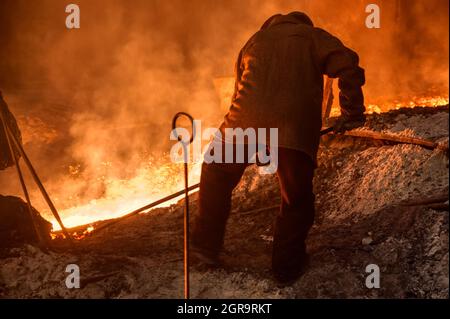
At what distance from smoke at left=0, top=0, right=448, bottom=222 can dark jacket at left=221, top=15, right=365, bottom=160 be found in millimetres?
6750

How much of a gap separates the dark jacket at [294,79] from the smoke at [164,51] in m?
6.75

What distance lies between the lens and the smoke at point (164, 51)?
1136cm

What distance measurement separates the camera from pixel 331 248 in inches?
140

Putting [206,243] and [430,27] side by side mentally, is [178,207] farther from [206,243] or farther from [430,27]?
[430,27]

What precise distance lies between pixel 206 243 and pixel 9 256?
5.97 feet

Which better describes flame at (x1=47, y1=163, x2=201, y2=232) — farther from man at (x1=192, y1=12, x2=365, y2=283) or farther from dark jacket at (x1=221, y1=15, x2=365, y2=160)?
dark jacket at (x1=221, y1=15, x2=365, y2=160)

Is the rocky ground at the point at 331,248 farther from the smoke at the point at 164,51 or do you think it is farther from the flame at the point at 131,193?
the smoke at the point at 164,51

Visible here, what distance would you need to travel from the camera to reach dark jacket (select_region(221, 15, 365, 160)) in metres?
3.08

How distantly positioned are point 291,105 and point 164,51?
1110cm

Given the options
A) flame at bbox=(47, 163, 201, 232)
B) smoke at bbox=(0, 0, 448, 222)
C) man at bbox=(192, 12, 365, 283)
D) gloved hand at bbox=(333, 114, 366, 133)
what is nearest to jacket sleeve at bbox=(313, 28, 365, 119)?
man at bbox=(192, 12, 365, 283)

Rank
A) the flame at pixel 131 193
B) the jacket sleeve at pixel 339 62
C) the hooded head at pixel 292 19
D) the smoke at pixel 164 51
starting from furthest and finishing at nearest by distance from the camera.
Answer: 1. the smoke at pixel 164 51
2. the flame at pixel 131 193
3. the hooded head at pixel 292 19
4. the jacket sleeve at pixel 339 62

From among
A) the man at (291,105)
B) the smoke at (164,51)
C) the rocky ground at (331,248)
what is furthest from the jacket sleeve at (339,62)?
the smoke at (164,51)
